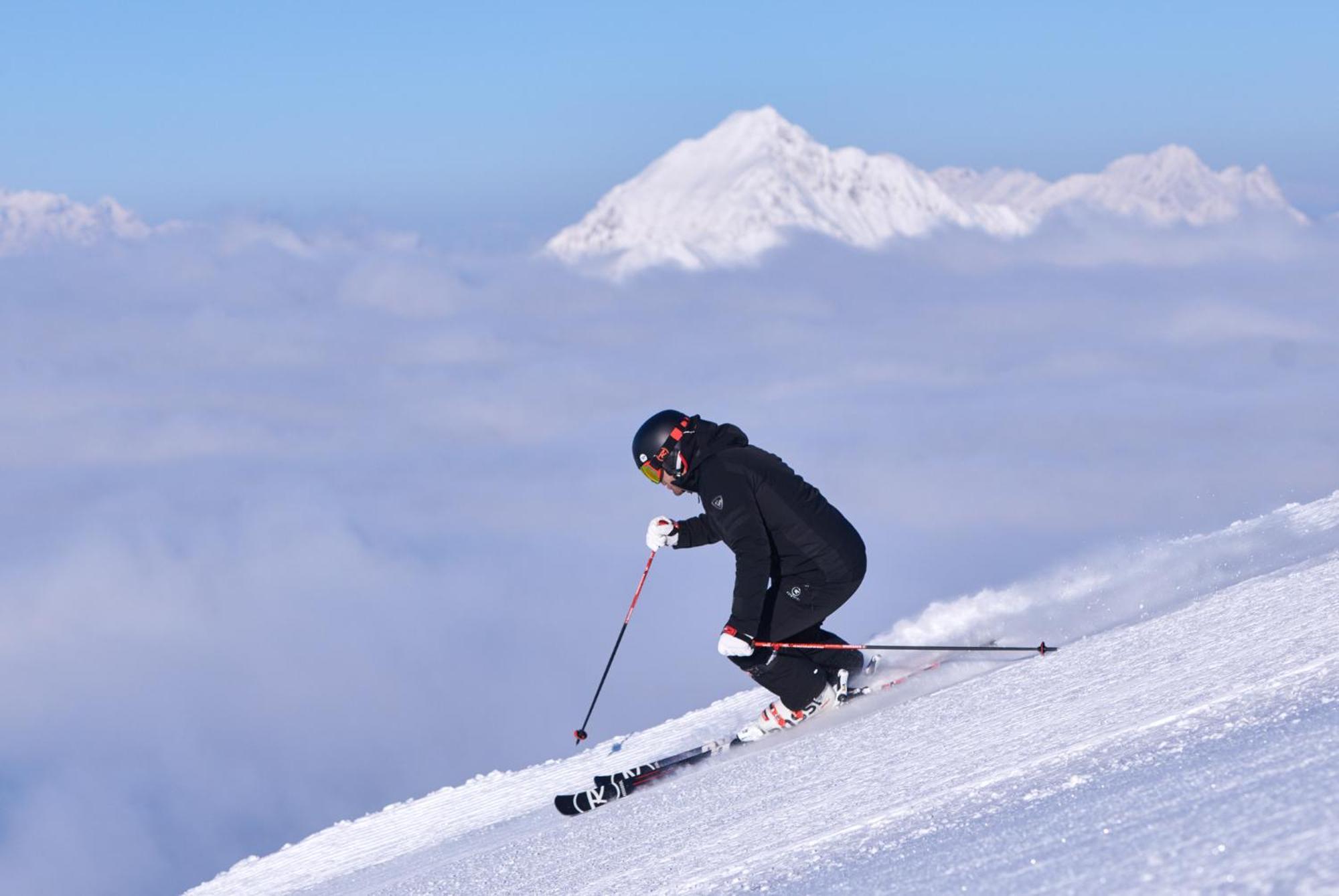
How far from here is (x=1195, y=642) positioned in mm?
5234

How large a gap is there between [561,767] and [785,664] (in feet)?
8.72

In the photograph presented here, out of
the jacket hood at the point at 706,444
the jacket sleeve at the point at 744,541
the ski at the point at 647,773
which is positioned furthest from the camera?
the ski at the point at 647,773

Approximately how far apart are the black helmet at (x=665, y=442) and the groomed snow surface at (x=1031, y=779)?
1.68 metres

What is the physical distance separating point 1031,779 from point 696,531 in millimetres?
3750

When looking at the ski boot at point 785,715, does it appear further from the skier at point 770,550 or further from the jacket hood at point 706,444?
the jacket hood at point 706,444

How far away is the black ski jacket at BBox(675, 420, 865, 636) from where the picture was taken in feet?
21.8

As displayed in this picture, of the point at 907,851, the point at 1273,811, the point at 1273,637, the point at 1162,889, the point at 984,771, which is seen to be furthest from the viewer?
the point at 1273,637

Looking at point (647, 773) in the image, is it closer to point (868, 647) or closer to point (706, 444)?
point (868, 647)

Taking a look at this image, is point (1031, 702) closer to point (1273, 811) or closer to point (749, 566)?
point (749, 566)

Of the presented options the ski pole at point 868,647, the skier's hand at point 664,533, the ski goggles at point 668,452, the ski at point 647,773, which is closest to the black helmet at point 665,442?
the ski goggles at point 668,452

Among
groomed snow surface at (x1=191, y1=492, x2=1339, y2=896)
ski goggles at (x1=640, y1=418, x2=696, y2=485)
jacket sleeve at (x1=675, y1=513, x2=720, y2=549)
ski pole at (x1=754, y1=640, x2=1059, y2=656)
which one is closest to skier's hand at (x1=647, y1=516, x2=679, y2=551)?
jacket sleeve at (x1=675, y1=513, x2=720, y2=549)

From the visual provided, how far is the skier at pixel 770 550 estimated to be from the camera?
6672 mm

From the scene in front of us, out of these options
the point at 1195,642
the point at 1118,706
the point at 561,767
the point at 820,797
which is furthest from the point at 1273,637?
the point at 561,767

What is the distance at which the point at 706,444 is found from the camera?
6.83 metres
